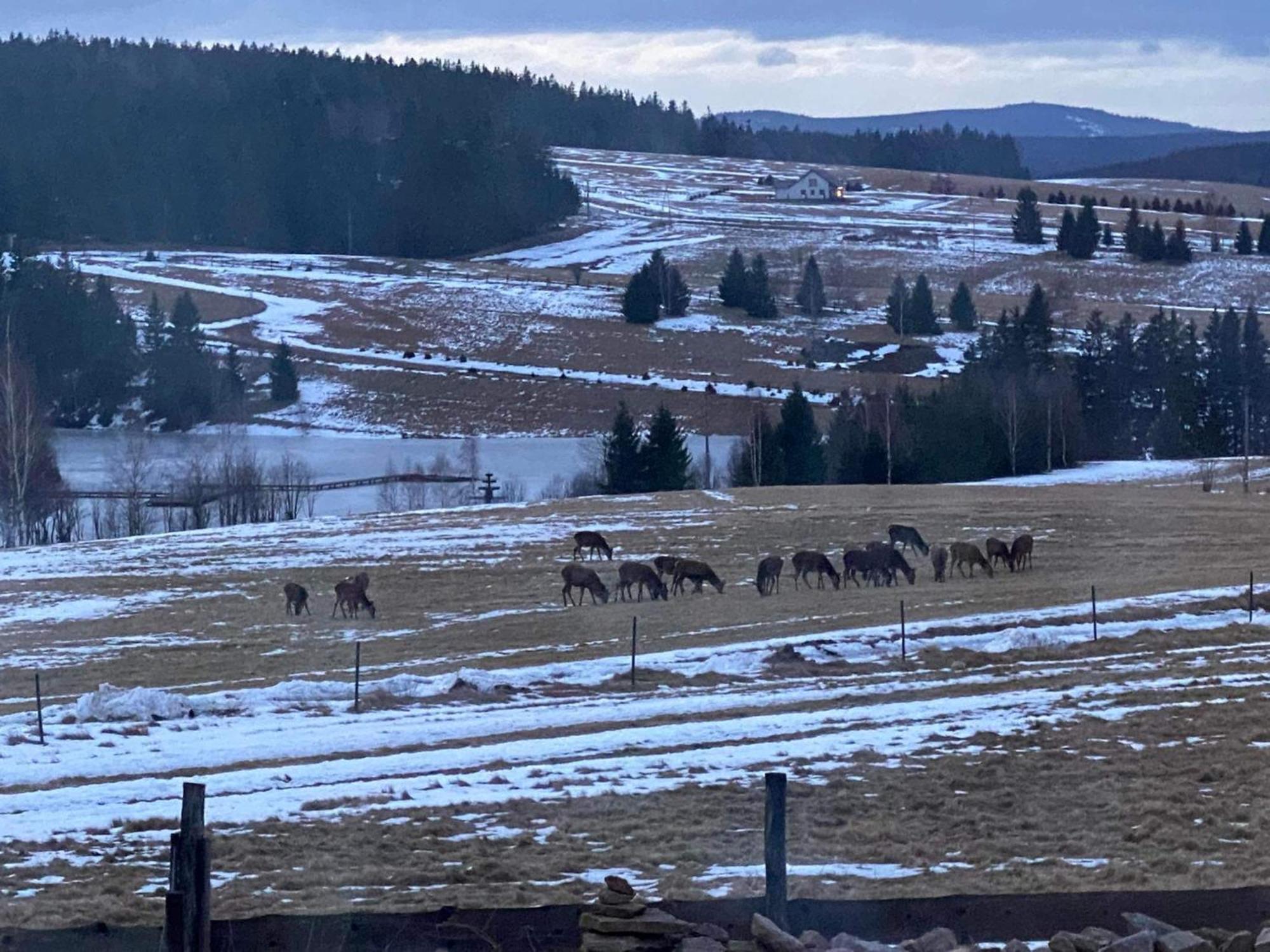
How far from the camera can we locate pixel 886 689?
23125 millimetres

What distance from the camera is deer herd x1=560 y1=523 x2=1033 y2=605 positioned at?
35.6 m

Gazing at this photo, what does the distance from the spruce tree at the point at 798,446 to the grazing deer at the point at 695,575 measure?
1358 inches

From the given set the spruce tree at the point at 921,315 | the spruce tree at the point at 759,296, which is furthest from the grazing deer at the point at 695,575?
the spruce tree at the point at 759,296

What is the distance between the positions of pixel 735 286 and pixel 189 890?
369 feet

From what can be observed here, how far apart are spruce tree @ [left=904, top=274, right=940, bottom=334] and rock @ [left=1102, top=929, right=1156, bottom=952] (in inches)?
4029

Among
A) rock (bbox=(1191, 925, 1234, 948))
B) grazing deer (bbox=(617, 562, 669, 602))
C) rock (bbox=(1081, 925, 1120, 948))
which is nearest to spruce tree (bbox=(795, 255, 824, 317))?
grazing deer (bbox=(617, 562, 669, 602))

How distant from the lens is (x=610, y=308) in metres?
116

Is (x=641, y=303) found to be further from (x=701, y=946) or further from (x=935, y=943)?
(x=701, y=946)

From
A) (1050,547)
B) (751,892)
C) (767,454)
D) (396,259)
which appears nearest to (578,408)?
(767,454)

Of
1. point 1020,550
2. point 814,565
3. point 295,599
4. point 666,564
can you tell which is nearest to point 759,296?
point 1020,550

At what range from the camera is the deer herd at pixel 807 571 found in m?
35.6

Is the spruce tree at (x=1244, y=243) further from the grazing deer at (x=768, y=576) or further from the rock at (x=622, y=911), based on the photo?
the rock at (x=622, y=911)

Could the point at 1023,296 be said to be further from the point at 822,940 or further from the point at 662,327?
the point at 822,940

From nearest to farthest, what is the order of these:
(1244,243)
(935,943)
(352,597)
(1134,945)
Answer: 1. (1134,945)
2. (935,943)
3. (352,597)
4. (1244,243)
